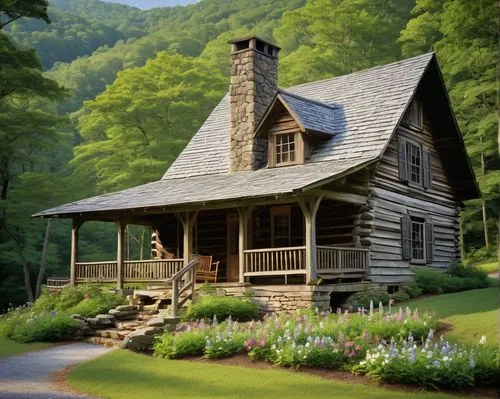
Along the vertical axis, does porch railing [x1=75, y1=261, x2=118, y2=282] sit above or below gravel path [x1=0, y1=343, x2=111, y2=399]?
above

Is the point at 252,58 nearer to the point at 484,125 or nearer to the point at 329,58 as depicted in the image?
the point at 484,125

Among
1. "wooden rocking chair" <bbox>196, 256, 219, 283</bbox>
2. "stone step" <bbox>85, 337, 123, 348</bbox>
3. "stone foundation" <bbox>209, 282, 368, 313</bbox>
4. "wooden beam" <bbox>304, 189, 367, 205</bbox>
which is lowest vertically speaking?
"stone step" <bbox>85, 337, 123, 348</bbox>

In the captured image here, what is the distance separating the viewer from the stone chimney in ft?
76.6

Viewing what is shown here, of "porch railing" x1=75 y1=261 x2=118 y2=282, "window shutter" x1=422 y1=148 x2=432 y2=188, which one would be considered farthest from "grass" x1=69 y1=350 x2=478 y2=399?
"window shutter" x1=422 y1=148 x2=432 y2=188

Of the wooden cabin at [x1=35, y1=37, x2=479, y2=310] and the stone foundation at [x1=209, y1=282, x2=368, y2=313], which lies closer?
the stone foundation at [x1=209, y1=282, x2=368, y2=313]

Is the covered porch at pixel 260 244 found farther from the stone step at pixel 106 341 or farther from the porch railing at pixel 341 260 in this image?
the stone step at pixel 106 341

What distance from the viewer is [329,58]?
4147cm

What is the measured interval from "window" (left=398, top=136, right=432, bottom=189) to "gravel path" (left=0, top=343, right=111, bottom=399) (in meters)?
12.3

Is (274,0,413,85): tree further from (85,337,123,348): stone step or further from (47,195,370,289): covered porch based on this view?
(85,337,123,348): stone step

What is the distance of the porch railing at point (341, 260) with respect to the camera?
18.1m

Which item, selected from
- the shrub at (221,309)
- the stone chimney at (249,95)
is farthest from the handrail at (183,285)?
the stone chimney at (249,95)

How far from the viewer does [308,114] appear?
72.3ft

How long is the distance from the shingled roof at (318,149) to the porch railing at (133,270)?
210cm

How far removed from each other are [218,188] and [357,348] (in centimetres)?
949
